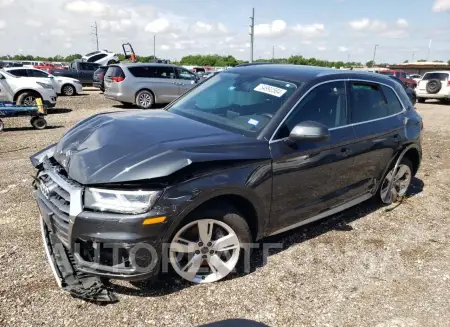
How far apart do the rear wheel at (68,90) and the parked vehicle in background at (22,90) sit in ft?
20.4

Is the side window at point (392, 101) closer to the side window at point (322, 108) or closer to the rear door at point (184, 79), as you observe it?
the side window at point (322, 108)

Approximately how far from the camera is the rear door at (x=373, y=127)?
3908mm

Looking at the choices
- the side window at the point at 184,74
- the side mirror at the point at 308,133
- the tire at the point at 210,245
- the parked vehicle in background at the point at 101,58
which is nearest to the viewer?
the tire at the point at 210,245

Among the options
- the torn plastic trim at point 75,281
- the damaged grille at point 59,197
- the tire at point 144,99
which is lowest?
the torn plastic trim at point 75,281

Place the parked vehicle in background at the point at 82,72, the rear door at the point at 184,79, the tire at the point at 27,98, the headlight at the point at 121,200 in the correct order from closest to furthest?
the headlight at the point at 121,200 → the tire at the point at 27,98 → the rear door at the point at 184,79 → the parked vehicle in background at the point at 82,72

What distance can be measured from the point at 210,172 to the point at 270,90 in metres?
1.25

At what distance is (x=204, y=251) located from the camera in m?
2.93

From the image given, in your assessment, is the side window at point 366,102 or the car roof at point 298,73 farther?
the side window at point 366,102

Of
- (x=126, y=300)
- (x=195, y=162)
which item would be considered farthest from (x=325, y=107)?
(x=126, y=300)

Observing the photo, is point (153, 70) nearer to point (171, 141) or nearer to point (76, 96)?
point (76, 96)

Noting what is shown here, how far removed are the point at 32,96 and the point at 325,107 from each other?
10568mm

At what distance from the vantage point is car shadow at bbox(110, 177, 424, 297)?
290 centimetres

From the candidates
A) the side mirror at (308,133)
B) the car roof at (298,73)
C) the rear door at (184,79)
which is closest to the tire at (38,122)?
the rear door at (184,79)

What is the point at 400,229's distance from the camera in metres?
4.22
